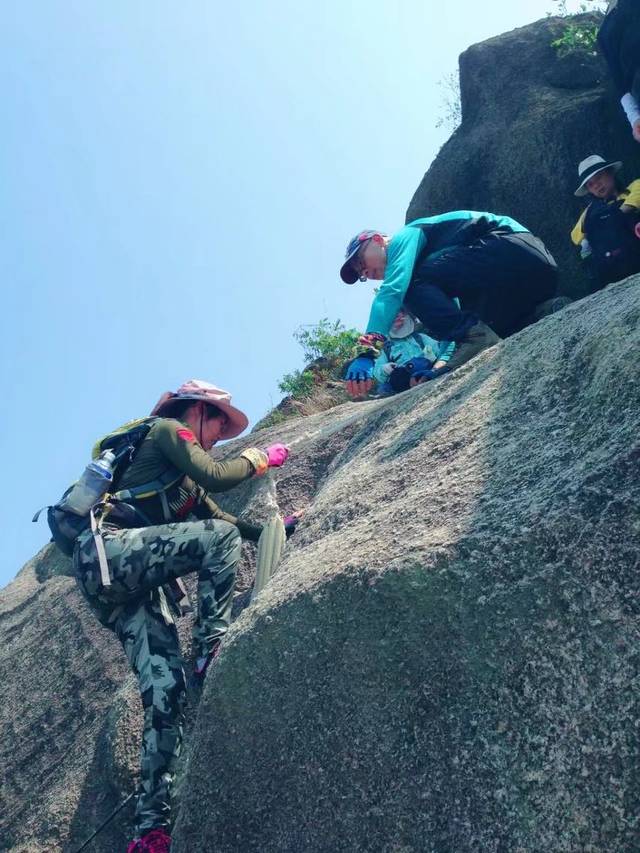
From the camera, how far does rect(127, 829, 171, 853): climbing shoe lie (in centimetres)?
418

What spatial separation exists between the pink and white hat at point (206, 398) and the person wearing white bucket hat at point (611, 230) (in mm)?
3998

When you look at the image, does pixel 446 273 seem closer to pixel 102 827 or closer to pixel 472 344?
pixel 472 344

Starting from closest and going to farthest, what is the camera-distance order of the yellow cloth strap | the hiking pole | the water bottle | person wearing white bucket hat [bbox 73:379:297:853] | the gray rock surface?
the gray rock surface → person wearing white bucket hat [bbox 73:379:297:853] → the yellow cloth strap → the hiking pole → the water bottle

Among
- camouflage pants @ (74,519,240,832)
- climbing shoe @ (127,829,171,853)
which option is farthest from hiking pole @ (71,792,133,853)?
climbing shoe @ (127,829,171,853)

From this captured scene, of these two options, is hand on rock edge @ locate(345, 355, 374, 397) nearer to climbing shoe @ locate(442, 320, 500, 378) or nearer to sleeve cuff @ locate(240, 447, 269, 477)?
climbing shoe @ locate(442, 320, 500, 378)

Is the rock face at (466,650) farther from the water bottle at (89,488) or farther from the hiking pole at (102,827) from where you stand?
the water bottle at (89,488)

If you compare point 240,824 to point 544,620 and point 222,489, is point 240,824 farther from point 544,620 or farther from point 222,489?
point 222,489

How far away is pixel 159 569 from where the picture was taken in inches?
199

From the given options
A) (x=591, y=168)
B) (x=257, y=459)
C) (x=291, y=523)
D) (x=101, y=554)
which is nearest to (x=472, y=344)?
(x=257, y=459)

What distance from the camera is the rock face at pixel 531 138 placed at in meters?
10.7

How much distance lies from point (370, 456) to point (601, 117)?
7633mm

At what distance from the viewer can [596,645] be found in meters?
2.82

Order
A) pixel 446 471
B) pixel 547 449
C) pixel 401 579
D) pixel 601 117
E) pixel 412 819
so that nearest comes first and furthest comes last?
pixel 412 819 → pixel 401 579 → pixel 547 449 → pixel 446 471 → pixel 601 117

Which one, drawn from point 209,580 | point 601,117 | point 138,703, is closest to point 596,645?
point 209,580
